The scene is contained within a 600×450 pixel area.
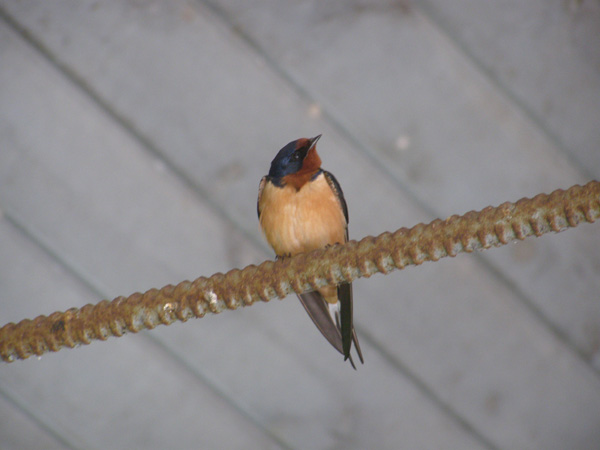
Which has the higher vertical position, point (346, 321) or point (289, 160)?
point (289, 160)

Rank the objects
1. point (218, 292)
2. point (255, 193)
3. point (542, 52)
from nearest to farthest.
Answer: point (218, 292) < point (542, 52) < point (255, 193)

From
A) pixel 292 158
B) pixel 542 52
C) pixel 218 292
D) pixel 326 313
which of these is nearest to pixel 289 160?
pixel 292 158

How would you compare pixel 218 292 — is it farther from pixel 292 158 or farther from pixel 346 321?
pixel 292 158

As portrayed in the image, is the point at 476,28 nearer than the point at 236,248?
Yes

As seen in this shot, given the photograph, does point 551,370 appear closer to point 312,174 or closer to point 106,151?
point 312,174

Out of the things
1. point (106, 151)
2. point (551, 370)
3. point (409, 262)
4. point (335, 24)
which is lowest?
point (409, 262)

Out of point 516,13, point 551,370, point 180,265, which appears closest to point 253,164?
point 180,265
